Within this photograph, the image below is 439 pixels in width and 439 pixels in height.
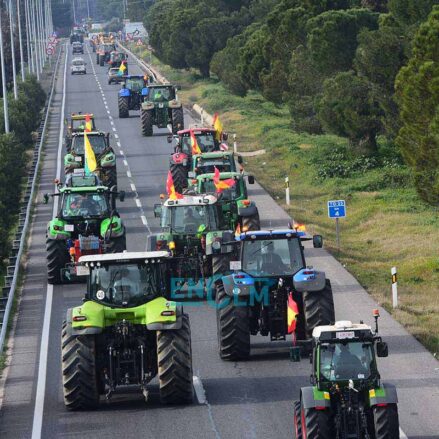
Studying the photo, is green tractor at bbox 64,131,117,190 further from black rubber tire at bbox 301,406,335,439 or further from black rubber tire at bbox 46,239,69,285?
black rubber tire at bbox 301,406,335,439

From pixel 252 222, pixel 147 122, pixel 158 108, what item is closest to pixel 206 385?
pixel 252 222

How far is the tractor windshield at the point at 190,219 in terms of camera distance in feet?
104

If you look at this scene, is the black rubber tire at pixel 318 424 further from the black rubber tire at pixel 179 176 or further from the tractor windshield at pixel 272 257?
the black rubber tire at pixel 179 176

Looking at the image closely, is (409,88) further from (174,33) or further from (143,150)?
(174,33)

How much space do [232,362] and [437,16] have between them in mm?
19913

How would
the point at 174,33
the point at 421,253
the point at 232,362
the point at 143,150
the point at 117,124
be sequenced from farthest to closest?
the point at 174,33
the point at 117,124
the point at 143,150
the point at 421,253
the point at 232,362

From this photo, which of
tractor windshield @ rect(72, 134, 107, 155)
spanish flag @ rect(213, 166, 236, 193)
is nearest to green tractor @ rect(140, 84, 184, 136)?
tractor windshield @ rect(72, 134, 107, 155)

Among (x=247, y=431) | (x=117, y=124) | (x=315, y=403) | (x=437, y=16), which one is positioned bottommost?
(x=117, y=124)

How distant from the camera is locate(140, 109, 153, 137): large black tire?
220 feet

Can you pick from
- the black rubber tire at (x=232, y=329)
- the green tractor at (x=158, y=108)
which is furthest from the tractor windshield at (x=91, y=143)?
the black rubber tire at (x=232, y=329)

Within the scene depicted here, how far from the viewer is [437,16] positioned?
133 feet

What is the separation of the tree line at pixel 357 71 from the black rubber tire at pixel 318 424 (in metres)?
21.1

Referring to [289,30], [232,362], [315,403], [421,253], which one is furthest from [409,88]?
[289,30]

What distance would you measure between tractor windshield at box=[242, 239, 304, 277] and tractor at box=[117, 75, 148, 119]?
53.6m
